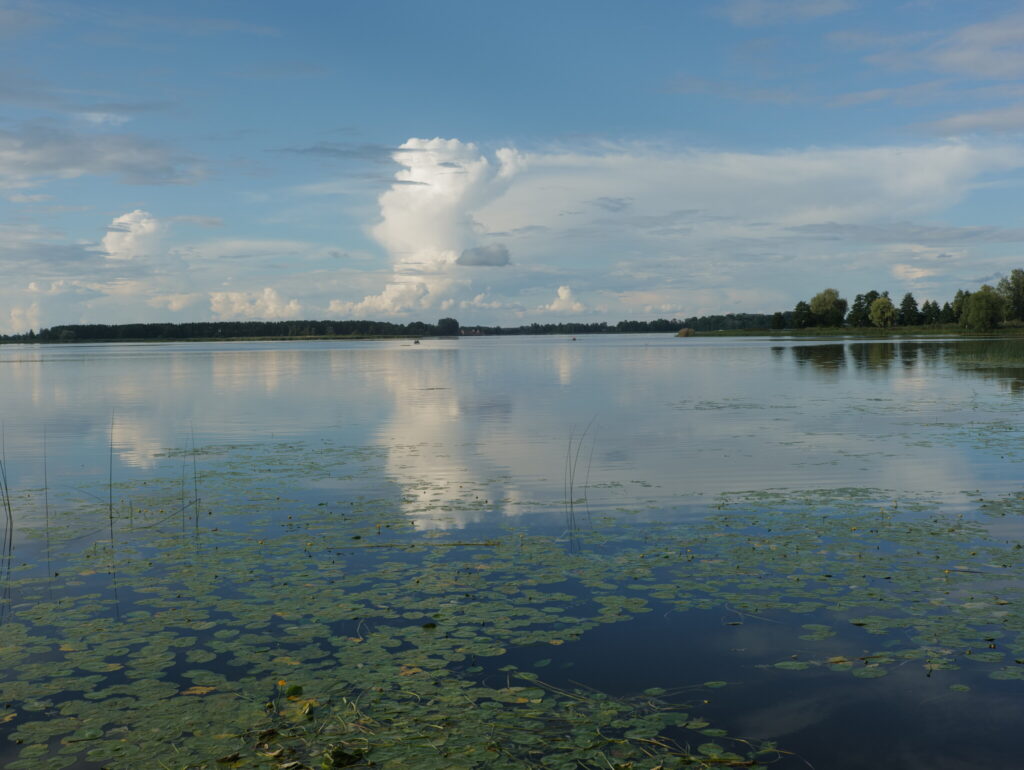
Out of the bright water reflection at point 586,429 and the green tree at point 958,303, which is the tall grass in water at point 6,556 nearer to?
the bright water reflection at point 586,429

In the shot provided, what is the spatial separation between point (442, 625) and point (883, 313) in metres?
207

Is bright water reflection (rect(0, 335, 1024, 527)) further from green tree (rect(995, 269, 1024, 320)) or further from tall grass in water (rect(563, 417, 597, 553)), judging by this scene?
green tree (rect(995, 269, 1024, 320))

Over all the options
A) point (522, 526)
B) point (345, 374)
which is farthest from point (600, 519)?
point (345, 374)

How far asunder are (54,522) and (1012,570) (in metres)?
16.5

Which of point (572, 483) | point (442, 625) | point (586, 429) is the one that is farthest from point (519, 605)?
point (586, 429)

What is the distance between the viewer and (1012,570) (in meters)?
11.5

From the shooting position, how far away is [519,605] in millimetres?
10570

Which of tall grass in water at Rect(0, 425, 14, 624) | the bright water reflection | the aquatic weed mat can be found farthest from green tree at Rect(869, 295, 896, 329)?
tall grass in water at Rect(0, 425, 14, 624)

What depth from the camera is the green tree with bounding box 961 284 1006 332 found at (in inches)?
6201

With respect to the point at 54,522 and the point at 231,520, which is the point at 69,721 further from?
the point at 54,522

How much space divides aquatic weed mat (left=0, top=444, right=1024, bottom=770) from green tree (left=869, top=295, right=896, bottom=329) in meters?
198

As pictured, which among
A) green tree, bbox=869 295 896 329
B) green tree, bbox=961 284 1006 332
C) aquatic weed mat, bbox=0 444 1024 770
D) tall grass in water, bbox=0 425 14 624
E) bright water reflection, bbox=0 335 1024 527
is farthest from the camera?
green tree, bbox=869 295 896 329

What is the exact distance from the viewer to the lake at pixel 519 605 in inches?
288

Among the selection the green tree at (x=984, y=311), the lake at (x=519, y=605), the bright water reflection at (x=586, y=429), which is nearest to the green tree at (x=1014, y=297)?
the green tree at (x=984, y=311)
